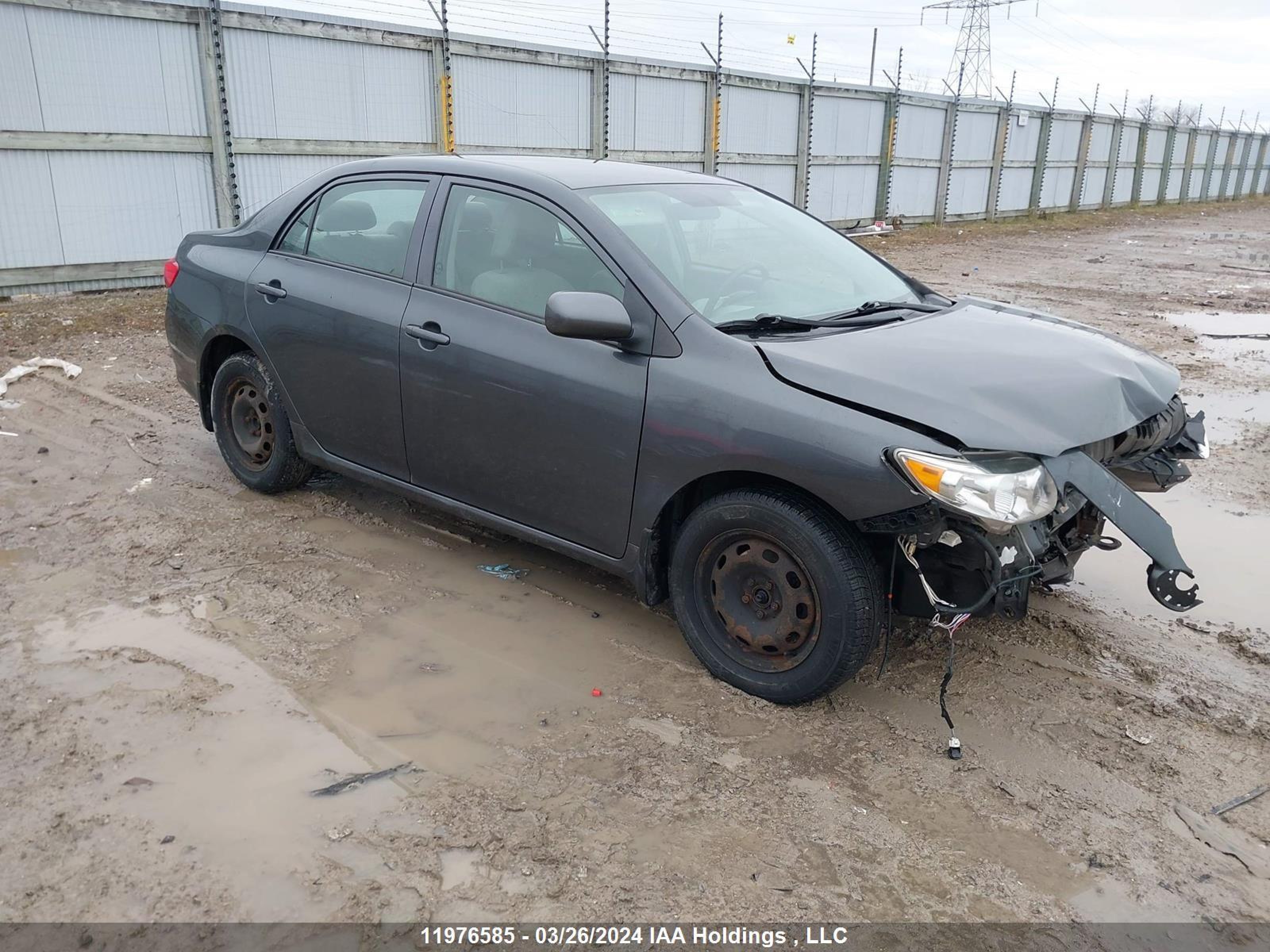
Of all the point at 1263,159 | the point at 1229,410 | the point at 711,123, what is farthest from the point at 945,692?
the point at 1263,159

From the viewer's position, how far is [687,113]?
17453mm

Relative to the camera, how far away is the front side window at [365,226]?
14.3ft

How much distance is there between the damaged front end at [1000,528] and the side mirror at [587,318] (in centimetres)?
106

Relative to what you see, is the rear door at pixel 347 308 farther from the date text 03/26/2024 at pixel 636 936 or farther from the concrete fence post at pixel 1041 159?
the concrete fence post at pixel 1041 159

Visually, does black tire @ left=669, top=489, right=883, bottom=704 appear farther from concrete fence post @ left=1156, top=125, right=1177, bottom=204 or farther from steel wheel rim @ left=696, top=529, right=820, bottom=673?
concrete fence post @ left=1156, top=125, right=1177, bottom=204

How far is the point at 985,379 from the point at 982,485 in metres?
0.49

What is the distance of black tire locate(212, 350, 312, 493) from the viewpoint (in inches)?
197

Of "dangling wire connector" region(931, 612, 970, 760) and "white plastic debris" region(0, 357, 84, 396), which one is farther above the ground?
"dangling wire connector" region(931, 612, 970, 760)

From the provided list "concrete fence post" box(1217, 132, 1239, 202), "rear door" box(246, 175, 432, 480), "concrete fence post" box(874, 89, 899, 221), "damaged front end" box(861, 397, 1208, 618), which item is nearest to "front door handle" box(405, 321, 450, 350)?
"rear door" box(246, 175, 432, 480)

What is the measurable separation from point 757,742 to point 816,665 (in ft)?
1.02

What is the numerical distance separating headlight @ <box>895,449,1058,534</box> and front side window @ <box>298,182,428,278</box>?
2416 millimetres

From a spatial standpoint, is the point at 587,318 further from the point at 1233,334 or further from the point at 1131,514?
the point at 1233,334

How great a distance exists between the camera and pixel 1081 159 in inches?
1273

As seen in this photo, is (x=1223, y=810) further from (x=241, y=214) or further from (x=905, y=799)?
(x=241, y=214)
